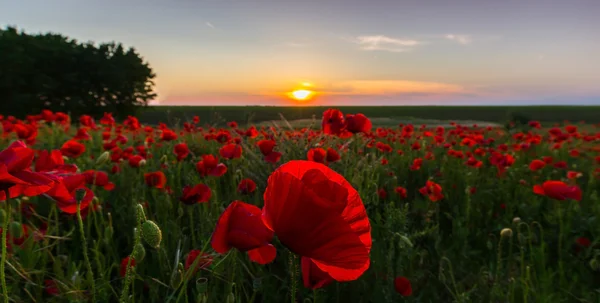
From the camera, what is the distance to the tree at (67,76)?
22812 mm

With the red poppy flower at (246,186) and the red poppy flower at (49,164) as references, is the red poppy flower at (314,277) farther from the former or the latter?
the red poppy flower at (246,186)

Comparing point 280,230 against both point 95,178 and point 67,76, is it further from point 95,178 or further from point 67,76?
point 67,76

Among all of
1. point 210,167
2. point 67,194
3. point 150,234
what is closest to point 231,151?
A: point 210,167

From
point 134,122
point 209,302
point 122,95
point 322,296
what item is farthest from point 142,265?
point 122,95

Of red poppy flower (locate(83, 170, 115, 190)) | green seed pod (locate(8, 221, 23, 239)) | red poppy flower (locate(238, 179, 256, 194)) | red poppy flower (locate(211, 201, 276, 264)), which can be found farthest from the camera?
red poppy flower (locate(238, 179, 256, 194))

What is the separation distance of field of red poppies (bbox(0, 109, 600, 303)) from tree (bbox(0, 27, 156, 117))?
21336mm

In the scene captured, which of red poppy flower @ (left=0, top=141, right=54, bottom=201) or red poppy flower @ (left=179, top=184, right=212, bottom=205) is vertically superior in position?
red poppy flower @ (left=0, top=141, right=54, bottom=201)

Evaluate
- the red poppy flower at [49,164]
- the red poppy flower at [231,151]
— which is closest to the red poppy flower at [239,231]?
the red poppy flower at [49,164]

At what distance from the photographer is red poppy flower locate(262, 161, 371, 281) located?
2.23ft

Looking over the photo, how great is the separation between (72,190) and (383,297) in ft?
4.21

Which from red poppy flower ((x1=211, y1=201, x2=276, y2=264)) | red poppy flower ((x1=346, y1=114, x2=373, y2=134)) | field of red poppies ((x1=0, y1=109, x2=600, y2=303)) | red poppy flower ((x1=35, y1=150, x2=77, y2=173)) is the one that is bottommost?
field of red poppies ((x1=0, y1=109, x2=600, y2=303))

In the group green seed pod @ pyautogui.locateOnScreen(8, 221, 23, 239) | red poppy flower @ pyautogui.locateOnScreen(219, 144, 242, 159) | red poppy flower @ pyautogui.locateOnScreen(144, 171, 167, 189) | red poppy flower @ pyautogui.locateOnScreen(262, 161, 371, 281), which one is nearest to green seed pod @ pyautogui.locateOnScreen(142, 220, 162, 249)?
red poppy flower @ pyautogui.locateOnScreen(262, 161, 371, 281)

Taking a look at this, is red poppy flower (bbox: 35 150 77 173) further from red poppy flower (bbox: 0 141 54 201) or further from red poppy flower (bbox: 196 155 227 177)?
red poppy flower (bbox: 196 155 227 177)

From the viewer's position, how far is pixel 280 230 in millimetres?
725
